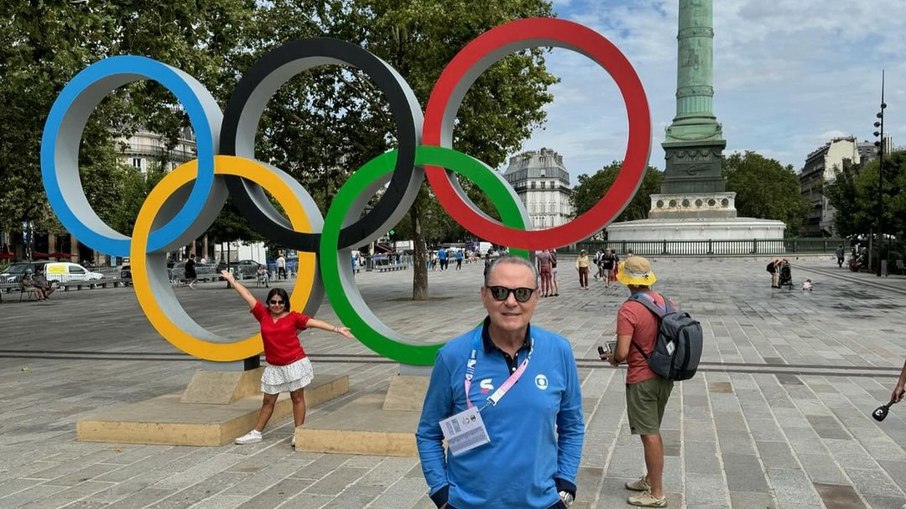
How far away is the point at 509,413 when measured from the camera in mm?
2768

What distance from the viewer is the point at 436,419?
9.53 feet

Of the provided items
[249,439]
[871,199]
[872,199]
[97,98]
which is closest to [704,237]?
[871,199]

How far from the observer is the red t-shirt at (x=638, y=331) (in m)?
5.00

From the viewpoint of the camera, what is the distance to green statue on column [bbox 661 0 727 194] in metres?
51.5

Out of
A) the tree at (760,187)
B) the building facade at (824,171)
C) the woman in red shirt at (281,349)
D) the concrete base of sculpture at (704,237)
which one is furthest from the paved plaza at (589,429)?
the building facade at (824,171)

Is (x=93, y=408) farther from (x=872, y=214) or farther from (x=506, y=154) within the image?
(x=872, y=214)

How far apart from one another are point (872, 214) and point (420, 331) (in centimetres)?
3099

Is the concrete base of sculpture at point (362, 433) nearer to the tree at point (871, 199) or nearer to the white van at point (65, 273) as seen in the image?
the tree at point (871, 199)

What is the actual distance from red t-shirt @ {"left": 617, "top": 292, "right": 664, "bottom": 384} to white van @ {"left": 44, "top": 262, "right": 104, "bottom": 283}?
33810 millimetres

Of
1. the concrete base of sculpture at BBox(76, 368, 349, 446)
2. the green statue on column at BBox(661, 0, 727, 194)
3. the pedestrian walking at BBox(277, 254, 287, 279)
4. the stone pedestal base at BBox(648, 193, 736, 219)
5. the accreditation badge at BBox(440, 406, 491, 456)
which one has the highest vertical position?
the green statue on column at BBox(661, 0, 727, 194)

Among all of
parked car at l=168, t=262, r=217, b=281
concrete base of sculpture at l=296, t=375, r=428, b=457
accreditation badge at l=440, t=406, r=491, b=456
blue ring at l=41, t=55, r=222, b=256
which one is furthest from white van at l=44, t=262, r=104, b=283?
accreditation badge at l=440, t=406, r=491, b=456

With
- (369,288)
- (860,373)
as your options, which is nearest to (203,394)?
(860,373)

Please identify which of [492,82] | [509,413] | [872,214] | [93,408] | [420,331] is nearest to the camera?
[509,413]

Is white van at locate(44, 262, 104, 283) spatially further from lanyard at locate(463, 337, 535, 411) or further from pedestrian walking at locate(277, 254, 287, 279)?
lanyard at locate(463, 337, 535, 411)
